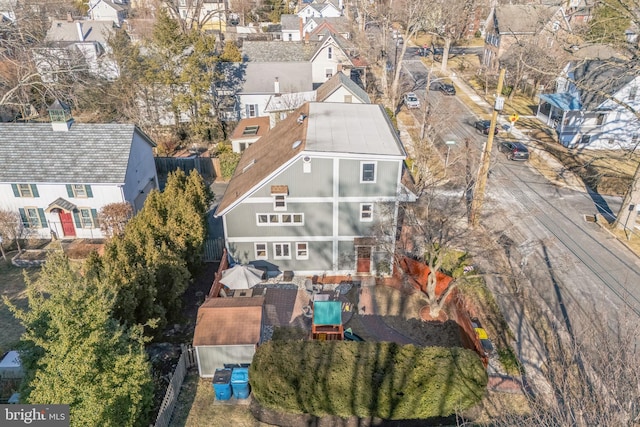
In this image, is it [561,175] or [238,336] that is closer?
[238,336]

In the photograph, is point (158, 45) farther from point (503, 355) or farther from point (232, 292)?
point (503, 355)

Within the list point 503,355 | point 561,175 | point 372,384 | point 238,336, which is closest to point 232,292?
point 238,336

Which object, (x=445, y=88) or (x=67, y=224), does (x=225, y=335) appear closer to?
(x=67, y=224)

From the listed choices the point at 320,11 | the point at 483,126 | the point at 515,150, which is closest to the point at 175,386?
the point at 515,150

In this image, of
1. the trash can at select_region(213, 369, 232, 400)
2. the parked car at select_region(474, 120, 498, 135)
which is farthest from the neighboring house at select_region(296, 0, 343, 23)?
the trash can at select_region(213, 369, 232, 400)

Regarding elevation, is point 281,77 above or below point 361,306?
above

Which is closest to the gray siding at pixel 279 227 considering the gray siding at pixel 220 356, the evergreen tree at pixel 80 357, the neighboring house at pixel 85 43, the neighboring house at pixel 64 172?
the gray siding at pixel 220 356

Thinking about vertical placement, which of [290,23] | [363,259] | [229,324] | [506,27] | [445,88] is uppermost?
[506,27]
